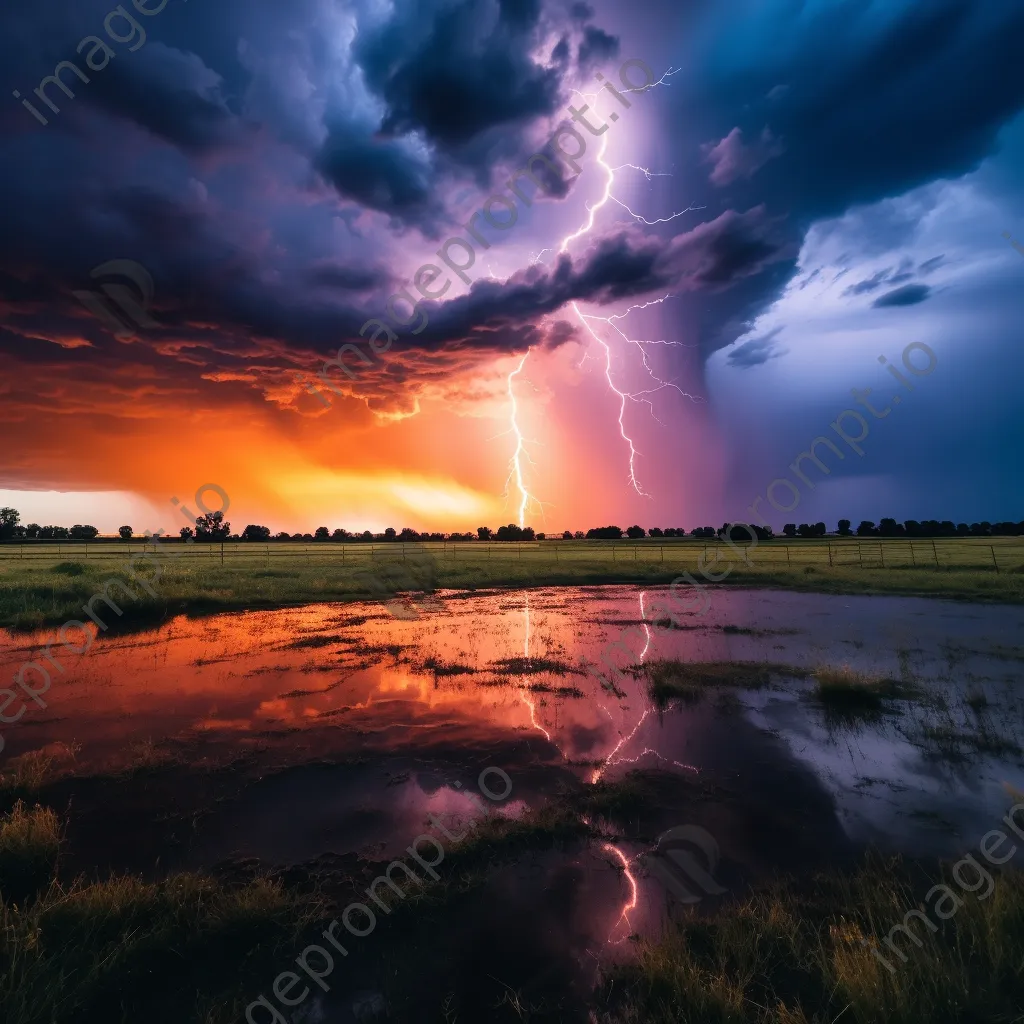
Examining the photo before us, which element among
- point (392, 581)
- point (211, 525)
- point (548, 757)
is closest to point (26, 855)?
point (548, 757)

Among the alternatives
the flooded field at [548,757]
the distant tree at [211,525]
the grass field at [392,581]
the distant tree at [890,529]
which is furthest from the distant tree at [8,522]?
the distant tree at [890,529]

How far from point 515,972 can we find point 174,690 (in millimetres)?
11806

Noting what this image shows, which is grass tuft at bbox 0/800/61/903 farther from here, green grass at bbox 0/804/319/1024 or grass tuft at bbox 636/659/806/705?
grass tuft at bbox 636/659/806/705

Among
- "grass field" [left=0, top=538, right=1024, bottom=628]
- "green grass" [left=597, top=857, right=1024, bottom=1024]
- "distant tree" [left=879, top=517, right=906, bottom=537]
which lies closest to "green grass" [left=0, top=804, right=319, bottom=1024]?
"green grass" [left=597, top=857, right=1024, bottom=1024]

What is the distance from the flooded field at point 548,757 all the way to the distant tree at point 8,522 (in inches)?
6558

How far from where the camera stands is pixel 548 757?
8.62 metres

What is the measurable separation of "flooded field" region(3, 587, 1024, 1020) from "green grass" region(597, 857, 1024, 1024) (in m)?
0.46

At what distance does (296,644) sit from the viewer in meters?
17.7

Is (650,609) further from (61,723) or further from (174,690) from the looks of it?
(61,723)

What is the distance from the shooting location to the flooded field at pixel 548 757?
18.0 ft

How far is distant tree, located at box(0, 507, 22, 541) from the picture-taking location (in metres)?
134

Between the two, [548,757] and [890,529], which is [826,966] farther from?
[890,529]

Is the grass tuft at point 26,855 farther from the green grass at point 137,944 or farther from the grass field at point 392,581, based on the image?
the grass field at point 392,581

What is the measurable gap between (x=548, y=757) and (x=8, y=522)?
195627 mm
